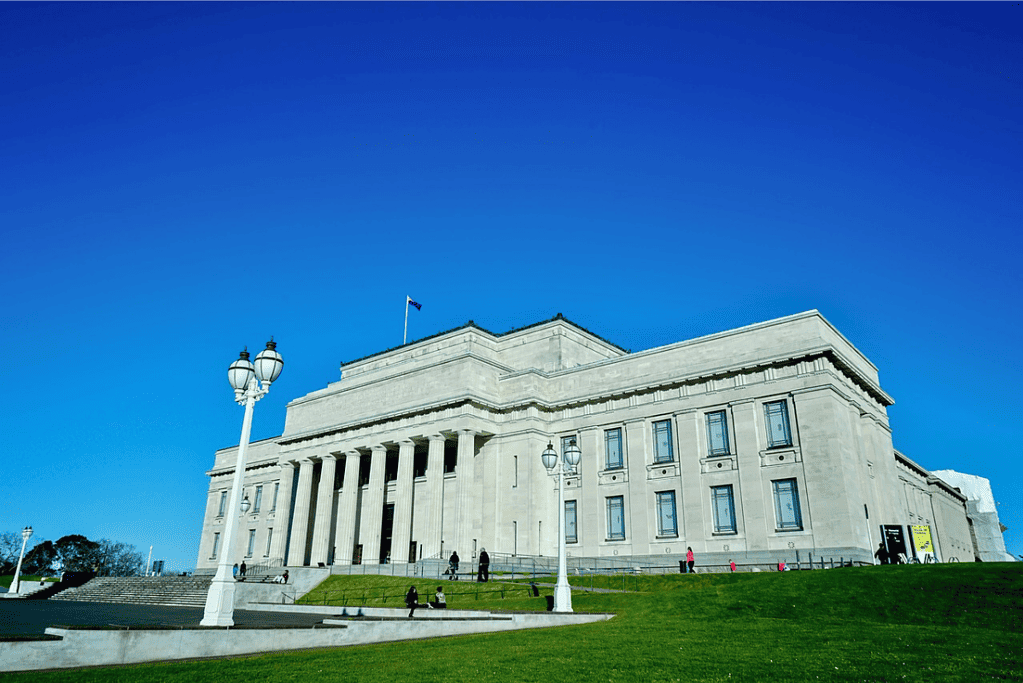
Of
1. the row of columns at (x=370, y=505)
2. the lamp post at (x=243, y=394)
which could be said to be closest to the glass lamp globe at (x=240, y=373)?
the lamp post at (x=243, y=394)

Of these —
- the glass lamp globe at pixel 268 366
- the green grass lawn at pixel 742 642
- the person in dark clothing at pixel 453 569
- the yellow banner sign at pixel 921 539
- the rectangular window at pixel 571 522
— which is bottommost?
the green grass lawn at pixel 742 642

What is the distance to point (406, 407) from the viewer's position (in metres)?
51.7

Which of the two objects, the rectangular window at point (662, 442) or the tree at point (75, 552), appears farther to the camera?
the tree at point (75, 552)

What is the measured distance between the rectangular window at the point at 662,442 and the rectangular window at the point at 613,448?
2.62 metres

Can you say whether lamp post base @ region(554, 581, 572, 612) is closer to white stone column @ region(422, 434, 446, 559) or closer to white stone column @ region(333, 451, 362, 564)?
white stone column @ region(422, 434, 446, 559)

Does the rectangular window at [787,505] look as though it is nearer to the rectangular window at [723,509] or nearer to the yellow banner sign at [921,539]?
the rectangular window at [723,509]

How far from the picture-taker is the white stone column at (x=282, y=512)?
2223 inches

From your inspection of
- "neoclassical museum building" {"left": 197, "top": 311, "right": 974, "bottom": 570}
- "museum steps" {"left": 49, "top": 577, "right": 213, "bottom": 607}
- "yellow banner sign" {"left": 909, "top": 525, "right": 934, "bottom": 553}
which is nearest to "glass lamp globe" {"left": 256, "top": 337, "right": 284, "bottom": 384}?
"museum steps" {"left": 49, "top": 577, "right": 213, "bottom": 607}

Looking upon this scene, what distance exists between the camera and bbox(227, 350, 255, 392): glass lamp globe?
1680cm

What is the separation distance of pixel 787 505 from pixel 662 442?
8.46 m

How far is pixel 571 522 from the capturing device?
153ft

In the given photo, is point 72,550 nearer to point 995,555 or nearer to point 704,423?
point 704,423

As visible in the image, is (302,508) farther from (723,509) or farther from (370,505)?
(723,509)

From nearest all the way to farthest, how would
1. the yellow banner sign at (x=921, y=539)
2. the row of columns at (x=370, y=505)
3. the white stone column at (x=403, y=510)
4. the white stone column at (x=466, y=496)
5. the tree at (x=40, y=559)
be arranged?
the yellow banner sign at (x=921, y=539)
the white stone column at (x=466, y=496)
the row of columns at (x=370, y=505)
the white stone column at (x=403, y=510)
the tree at (x=40, y=559)
